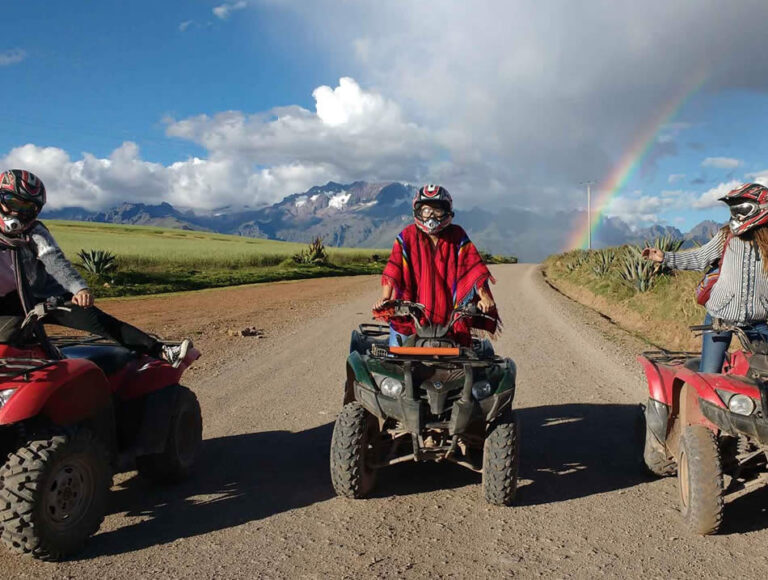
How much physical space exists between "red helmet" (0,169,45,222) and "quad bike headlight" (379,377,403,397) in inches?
98.1

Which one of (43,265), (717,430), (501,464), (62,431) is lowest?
(501,464)

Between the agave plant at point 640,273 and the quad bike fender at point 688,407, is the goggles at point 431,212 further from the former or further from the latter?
the agave plant at point 640,273

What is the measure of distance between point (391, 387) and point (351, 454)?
0.55m

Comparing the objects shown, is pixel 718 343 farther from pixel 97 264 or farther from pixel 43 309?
pixel 97 264

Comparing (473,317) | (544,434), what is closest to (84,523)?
(473,317)

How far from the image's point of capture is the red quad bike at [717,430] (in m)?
3.67

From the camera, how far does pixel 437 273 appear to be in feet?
16.6

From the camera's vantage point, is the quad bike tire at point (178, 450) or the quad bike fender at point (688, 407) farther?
the quad bike tire at point (178, 450)

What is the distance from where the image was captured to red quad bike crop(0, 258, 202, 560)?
328 centimetres

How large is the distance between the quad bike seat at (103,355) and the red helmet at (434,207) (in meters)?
2.45

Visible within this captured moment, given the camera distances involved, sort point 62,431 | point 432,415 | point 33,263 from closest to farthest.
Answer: point 62,431 → point 33,263 → point 432,415

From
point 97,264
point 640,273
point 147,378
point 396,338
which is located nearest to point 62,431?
point 147,378

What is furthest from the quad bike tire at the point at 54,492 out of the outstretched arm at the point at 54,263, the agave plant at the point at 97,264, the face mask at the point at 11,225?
the agave plant at the point at 97,264

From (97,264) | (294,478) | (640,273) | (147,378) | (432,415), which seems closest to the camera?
(432,415)
